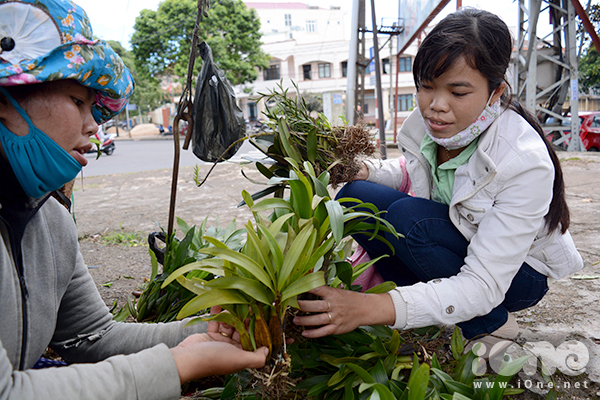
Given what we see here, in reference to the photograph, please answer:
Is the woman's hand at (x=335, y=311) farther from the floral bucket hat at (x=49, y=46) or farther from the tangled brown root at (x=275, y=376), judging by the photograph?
the floral bucket hat at (x=49, y=46)

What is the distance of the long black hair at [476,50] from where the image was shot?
1.40 meters

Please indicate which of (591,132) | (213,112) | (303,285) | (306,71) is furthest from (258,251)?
(306,71)

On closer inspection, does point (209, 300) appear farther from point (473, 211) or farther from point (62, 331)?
point (473, 211)

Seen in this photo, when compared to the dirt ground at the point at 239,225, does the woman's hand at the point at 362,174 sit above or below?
above

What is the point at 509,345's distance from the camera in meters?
1.64

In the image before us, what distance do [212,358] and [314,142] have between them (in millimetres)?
1024

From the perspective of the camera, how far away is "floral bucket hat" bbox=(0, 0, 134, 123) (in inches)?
38.7

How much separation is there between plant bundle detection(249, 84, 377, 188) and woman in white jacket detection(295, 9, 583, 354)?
29 cm

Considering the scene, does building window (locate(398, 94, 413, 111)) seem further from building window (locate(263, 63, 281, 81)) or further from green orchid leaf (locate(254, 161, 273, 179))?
green orchid leaf (locate(254, 161, 273, 179))

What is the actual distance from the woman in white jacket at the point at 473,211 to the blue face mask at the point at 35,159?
73cm

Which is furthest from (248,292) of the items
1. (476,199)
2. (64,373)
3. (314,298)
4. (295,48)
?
(295,48)

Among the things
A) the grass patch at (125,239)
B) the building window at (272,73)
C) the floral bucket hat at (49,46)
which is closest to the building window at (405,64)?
the building window at (272,73)

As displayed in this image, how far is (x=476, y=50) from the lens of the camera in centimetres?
139

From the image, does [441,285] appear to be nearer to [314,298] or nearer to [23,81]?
[314,298]
